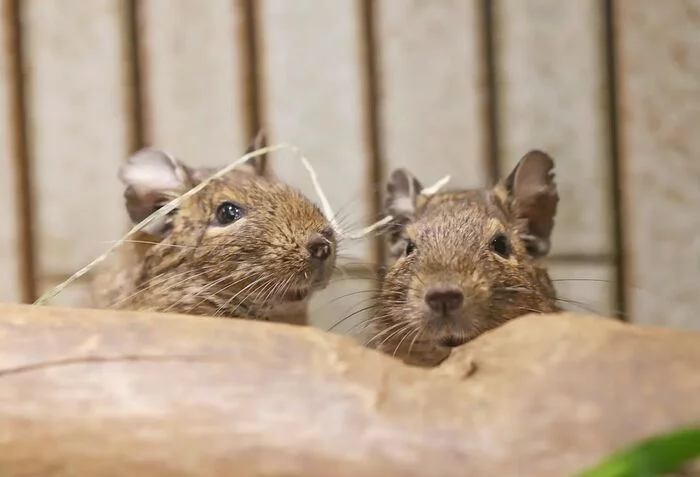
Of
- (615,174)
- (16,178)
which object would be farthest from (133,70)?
(615,174)

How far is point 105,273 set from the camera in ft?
6.48

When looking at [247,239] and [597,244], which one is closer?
[247,239]

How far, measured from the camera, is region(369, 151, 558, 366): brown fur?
148 cm

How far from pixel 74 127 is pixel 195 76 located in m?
0.36

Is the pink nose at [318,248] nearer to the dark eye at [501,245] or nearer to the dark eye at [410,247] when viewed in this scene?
the dark eye at [410,247]

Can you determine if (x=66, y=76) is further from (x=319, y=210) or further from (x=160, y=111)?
(x=319, y=210)

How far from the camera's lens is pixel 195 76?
82.6 inches

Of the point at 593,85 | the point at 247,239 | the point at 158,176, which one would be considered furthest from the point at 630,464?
the point at 593,85

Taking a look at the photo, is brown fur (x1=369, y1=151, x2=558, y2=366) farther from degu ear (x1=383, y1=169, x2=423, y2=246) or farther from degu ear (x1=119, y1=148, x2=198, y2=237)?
degu ear (x1=119, y1=148, x2=198, y2=237)

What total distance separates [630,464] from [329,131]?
1445 mm

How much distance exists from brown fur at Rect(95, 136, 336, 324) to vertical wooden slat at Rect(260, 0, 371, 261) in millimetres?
311

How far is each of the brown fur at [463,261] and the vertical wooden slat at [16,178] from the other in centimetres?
98

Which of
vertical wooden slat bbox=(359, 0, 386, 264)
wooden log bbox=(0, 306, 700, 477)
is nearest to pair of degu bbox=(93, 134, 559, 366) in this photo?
vertical wooden slat bbox=(359, 0, 386, 264)

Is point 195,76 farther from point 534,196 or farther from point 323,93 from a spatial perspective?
point 534,196
